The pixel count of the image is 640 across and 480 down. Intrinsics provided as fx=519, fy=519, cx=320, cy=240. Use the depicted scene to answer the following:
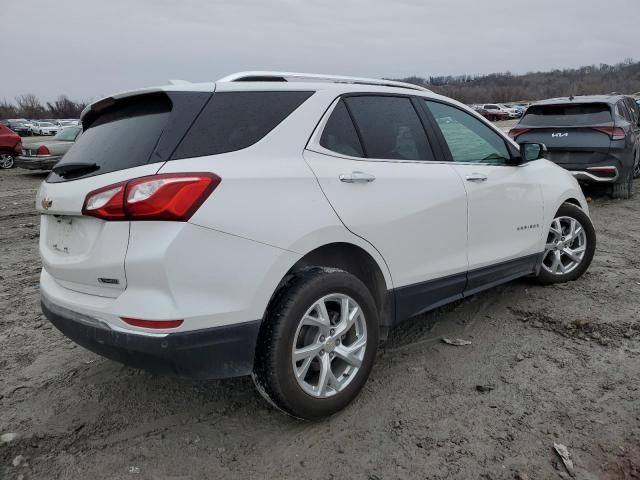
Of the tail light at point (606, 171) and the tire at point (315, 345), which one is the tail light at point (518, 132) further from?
the tire at point (315, 345)

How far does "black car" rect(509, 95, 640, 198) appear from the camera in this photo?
783cm

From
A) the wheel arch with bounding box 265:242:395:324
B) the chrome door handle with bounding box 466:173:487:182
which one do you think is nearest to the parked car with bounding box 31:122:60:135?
the chrome door handle with bounding box 466:173:487:182

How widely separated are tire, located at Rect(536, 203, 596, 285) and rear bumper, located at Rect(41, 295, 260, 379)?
9.89 ft

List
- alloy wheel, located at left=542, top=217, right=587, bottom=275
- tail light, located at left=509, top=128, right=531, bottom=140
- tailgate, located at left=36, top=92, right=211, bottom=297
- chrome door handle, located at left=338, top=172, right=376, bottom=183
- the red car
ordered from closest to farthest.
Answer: tailgate, located at left=36, top=92, right=211, bottom=297, chrome door handle, located at left=338, top=172, right=376, bottom=183, alloy wheel, located at left=542, top=217, right=587, bottom=275, tail light, located at left=509, top=128, right=531, bottom=140, the red car

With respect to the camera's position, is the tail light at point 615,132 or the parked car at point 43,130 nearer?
the tail light at point 615,132

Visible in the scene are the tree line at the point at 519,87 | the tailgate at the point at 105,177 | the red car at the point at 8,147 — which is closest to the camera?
the tailgate at the point at 105,177

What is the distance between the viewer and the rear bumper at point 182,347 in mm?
2135

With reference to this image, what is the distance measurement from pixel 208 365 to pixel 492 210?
7.28 ft

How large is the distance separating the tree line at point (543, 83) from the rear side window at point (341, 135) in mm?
91583

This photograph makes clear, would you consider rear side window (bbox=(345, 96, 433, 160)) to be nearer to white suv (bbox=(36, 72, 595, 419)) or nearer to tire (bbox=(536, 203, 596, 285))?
white suv (bbox=(36, 72, 595, 419))

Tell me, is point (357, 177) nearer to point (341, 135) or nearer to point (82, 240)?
point (341, 135)

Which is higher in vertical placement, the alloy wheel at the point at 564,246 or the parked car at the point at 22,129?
the alloy wheel at the point at 564,246

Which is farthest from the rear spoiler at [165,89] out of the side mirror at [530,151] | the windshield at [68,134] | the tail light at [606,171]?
the windshield at [68,134]

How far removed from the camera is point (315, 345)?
253 centimetres
